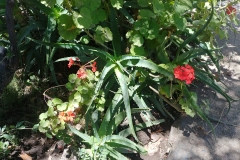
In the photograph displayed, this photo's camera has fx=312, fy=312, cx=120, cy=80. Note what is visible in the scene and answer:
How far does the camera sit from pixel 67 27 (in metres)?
1.98

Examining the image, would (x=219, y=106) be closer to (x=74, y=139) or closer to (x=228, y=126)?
(x=228, y=126)

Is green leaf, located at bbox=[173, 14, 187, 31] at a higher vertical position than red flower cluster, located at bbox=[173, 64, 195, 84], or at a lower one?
higher

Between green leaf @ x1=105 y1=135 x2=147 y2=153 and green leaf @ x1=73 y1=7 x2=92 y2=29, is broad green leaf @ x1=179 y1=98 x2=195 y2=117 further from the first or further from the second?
green leaf @ x1=73 y1=7 x2=92 y2=29

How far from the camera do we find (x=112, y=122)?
211 centimetres

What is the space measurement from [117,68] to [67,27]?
0.42 m

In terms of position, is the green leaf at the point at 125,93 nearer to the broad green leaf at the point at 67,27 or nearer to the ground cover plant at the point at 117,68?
the ground cover plant at the point at 117,68

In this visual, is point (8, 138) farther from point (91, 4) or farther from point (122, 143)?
point (91, 4)

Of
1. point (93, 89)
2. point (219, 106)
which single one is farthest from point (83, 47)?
point (219, 106)

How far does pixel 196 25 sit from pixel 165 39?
256mm

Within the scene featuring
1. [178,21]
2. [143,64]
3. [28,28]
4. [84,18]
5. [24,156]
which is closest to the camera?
[84,18]

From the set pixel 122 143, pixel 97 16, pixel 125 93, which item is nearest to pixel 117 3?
→ pixel 97 16

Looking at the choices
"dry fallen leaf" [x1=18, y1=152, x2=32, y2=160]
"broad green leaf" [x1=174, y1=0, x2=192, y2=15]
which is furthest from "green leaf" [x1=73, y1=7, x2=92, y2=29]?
"dry fallen leaf" [x1=18, y1=152, x2=32, y2=160]

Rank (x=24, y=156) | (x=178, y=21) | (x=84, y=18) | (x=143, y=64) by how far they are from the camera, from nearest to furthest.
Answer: (x=84, y=18), (x=178, y=21), (x=143, y=64), (x=24, y=156)

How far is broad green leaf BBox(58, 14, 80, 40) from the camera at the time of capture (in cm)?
196
